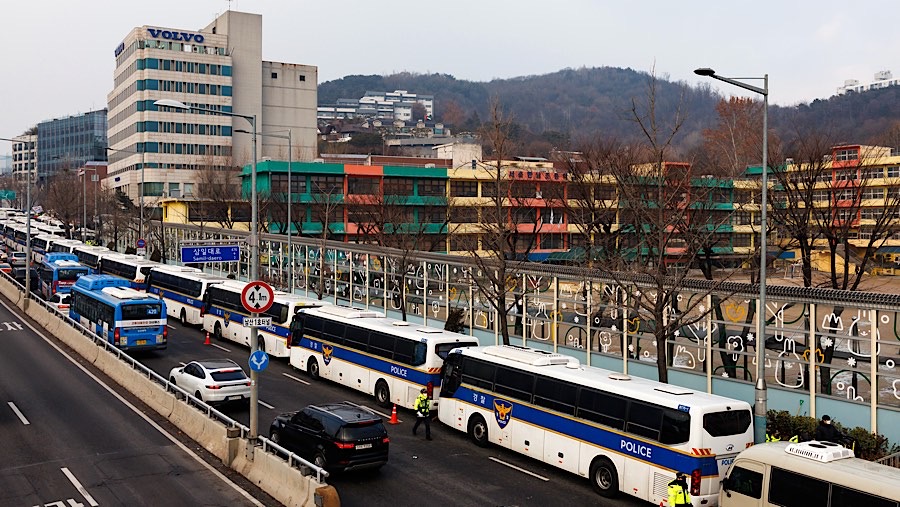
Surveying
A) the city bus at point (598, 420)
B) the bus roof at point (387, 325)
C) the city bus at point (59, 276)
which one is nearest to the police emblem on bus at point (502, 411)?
the city bus at point (598, 420)

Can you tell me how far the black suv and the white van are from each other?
8.10 metres

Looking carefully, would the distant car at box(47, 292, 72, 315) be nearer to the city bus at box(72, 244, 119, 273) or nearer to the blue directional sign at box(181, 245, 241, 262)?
the city bus at box(72, 244, 119, 273)

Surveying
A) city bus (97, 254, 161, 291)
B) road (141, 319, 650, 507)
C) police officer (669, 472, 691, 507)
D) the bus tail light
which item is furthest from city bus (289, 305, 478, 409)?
city bus (97, 254, 161, 291)

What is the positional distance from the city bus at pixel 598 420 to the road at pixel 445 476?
46 centimetres

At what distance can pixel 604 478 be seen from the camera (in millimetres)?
18609

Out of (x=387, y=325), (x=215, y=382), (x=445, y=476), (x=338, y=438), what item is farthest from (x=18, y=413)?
(x=445, y=476)

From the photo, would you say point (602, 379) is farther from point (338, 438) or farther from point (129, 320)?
point (129, 320)

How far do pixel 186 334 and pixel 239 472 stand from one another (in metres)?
24.3

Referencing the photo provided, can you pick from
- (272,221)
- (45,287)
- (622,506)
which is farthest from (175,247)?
(622,506)

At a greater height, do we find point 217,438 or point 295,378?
point 217,438

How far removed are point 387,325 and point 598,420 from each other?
37.4 feet

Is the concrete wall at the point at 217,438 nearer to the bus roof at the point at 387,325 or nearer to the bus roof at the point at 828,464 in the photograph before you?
the bus roof at the point at 387,325

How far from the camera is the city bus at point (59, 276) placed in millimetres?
51375

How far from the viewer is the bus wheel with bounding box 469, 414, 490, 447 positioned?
73.9 feet
